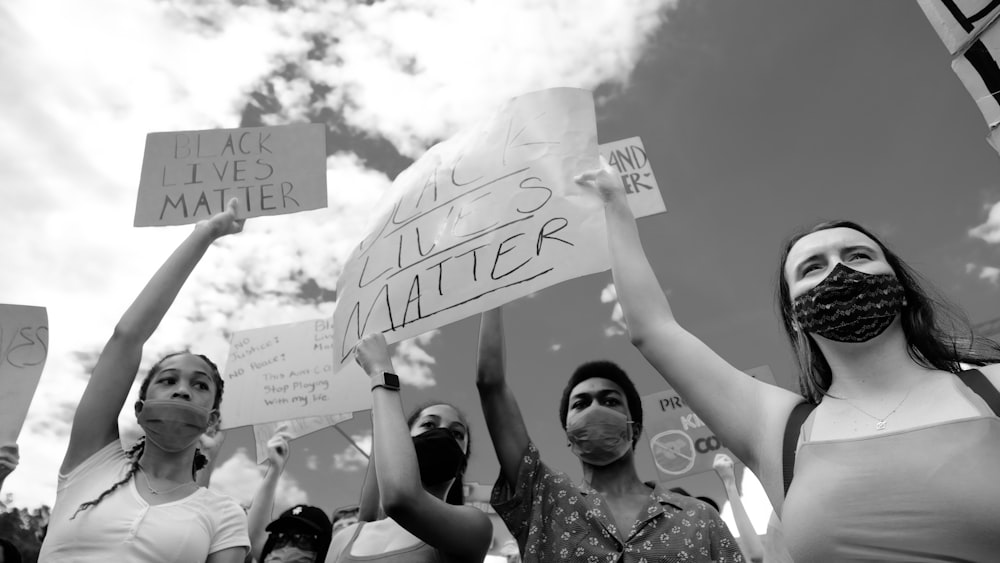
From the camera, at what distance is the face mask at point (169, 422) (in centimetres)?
Answer: 269

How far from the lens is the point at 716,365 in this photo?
5.94 ft

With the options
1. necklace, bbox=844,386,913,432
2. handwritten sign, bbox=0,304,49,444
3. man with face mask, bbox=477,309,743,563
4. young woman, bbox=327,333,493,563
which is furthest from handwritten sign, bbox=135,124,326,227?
necklace, bbox=844,386,913,432

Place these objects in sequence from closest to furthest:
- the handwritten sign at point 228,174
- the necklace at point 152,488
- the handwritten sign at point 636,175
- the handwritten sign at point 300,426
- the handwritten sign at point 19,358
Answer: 1. the necklace at point 152,488
2. the handwritten sign at point 19,358
3. the handwritten sign at point 228,174
4. the handwritten sign at point 300,426
5. the handwritten sign at point 636,175

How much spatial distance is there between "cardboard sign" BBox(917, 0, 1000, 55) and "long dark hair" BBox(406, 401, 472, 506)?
271 cm

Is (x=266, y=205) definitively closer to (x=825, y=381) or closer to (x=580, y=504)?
(x=580, y=504)

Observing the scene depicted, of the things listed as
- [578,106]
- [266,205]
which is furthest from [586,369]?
[266,205]

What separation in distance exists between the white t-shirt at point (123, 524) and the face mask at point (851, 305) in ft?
7.37

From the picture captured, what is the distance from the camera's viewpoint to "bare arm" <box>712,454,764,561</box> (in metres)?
4.34

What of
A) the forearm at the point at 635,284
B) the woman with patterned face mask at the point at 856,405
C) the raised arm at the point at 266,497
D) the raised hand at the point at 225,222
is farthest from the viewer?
the raised arm at the point at 266,497

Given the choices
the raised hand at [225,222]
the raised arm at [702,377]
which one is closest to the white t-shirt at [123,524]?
the raised hand at [225,222]

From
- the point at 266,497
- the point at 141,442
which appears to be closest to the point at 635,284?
the point at 141,442

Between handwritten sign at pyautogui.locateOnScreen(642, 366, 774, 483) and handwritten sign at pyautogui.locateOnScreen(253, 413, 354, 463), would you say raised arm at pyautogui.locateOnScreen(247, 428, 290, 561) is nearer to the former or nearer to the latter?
handwritten sign at pyautogui.locateOnScreen(253, 413, 354, 463)

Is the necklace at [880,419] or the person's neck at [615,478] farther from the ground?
the necklace at [880,419]

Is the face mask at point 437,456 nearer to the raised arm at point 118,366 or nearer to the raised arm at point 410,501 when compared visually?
the raised arm at point 410,501
